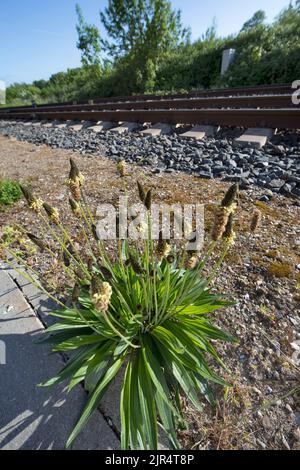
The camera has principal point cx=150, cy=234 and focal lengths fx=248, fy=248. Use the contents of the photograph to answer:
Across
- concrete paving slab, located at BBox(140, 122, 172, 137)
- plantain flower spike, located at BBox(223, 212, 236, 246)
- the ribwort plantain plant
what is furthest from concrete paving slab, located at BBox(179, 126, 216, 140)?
plantain flower spike, located at BBox(223, 212, 236, 246)

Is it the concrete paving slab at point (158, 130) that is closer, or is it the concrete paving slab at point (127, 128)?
the concrete paving slab at point (158, 130)

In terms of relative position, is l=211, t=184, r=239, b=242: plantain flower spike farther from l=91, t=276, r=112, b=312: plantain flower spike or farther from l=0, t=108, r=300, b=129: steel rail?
l=0, t=108, r=300, b=129: steel rail

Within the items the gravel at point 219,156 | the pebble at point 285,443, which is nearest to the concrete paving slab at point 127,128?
the gravel at point 219,156

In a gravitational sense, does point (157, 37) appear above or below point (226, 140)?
above

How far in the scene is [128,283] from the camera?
1.85 meters

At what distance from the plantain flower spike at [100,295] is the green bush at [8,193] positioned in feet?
11.9

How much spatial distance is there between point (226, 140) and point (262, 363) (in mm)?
4481

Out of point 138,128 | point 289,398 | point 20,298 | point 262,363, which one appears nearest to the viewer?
point 289,398

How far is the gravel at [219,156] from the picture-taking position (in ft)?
12.0

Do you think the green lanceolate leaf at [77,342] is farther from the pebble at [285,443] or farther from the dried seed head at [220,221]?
the pebble at [285,443]

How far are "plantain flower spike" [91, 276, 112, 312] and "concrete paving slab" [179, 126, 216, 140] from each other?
509cm

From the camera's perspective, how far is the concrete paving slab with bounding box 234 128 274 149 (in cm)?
457

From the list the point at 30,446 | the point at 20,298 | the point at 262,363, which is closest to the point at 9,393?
the point at 30,446
